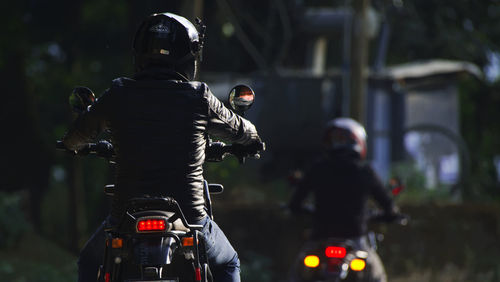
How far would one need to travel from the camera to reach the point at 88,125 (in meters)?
5.25

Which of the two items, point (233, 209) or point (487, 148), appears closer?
point (233, 209)

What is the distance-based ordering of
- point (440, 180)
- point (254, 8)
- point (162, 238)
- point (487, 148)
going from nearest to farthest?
point (162, 238), point (254, 8), point (487, 148), point (440, 180)

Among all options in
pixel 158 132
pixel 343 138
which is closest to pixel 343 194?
pixel 343 138

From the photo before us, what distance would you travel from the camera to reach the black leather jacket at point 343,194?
8547mm

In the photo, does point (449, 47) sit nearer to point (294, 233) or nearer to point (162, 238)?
point (294, 233)

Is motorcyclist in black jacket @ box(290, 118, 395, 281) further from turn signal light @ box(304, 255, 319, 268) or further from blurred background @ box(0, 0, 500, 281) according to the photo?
blurred background @ box(0, 0, 500, 281)

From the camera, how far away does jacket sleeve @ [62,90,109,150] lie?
5141 millimetres

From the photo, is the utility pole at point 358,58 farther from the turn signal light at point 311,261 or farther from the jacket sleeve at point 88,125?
the jacket sleeve at point 88,125

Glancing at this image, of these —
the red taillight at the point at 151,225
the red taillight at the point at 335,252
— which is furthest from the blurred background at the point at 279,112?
the red taillight at the point at 151,225

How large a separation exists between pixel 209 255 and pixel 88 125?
87 cm

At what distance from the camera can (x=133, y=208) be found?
4.75 metres

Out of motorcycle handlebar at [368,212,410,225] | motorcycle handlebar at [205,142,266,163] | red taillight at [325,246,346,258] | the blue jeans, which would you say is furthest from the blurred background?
the blue jeans

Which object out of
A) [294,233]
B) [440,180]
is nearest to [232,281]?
[294,233]

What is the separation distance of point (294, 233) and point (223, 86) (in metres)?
7.62
